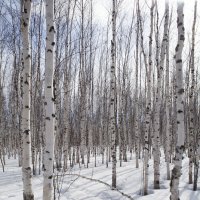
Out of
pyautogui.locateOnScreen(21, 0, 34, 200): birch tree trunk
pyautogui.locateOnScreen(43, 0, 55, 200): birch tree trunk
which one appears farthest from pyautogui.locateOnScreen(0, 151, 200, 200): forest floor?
pyautogui.locateOnScreen(43, 0, 55, 200): birch tree trunk

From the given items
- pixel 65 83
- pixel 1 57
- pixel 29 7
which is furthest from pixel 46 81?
pixel 1 57

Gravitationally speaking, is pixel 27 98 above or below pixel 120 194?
above

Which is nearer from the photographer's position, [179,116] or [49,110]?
[49,110]

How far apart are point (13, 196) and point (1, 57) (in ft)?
37.6

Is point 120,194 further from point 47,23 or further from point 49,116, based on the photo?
point 47,23

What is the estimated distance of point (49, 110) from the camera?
5047 mm

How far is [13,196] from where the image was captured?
26.5 feet

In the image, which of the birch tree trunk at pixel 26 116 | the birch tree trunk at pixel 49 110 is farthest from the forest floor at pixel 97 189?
the birch tree trunk at pixel 49 110

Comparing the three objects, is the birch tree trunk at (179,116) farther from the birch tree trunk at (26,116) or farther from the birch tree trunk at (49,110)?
the birch tree trunk at (26,116)

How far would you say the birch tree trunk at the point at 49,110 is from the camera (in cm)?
493

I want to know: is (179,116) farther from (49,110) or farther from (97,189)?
(97,189)

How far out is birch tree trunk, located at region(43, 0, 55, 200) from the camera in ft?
16.2

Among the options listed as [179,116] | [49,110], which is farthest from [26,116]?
[179,116]

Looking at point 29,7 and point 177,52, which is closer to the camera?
point 177,52
